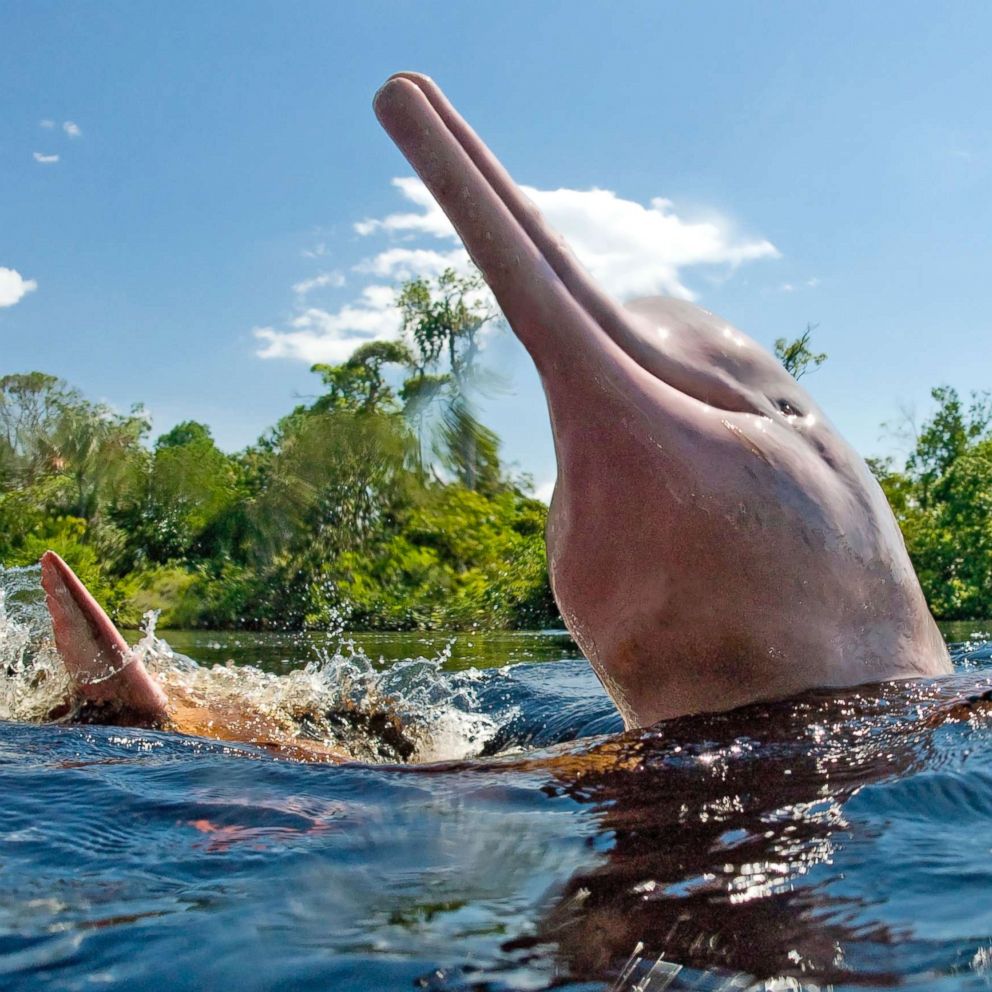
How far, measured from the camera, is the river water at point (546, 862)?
118 cm

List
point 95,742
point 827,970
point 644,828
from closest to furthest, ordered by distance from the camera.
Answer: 1. point 827,970
2. point 644,828
3. point 95,742

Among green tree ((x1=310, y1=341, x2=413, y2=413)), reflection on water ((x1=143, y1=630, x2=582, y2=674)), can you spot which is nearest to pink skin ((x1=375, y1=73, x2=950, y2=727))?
reflection on water ((x1=143, y1=630, x2=582, y2=674))

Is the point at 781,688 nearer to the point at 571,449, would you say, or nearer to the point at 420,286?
the point at 571,449

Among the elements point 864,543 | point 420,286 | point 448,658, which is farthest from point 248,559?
point 864,543

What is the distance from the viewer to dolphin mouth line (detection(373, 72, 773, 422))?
7.28 ft

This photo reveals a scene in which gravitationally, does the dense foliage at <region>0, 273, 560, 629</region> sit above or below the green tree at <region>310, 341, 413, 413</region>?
below

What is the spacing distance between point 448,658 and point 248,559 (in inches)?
985

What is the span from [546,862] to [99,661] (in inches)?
115

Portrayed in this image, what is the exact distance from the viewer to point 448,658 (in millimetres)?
12312

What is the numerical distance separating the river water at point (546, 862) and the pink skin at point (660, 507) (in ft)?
0.45

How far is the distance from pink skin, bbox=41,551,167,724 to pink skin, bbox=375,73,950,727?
7.17 ft

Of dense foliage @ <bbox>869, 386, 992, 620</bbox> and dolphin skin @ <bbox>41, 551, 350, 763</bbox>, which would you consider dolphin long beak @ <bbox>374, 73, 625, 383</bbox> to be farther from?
dense foliage @ <bbox>869, 386, 992, 620</bbox>

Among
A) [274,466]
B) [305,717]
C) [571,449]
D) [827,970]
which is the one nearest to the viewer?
[827,970]

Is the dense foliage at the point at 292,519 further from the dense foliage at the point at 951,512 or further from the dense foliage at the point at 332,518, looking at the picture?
the dense foliage at the point at 951,512
